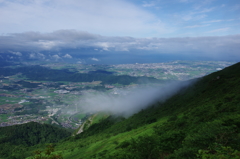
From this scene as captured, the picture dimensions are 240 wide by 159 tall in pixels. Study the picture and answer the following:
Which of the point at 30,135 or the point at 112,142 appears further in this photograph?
the point at 30,135

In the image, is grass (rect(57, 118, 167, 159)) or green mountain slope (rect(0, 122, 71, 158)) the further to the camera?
green mountain slope (rect(0, 122, 71, 158))

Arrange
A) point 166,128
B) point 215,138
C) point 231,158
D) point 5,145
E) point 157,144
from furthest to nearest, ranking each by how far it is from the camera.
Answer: point 5,145 < point 166,128 < point 157,144 < point 215,138 < point 231,158

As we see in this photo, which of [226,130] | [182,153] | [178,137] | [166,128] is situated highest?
[226,130]

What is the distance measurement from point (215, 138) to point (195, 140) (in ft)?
10.1

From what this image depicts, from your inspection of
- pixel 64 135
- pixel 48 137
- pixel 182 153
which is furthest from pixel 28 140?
pixel 182 153

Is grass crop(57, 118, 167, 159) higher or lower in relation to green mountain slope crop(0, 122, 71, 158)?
higher

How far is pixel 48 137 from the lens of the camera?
15362cm

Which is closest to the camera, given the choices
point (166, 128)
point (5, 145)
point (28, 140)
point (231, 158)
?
point (231, 158)

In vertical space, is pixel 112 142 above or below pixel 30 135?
above

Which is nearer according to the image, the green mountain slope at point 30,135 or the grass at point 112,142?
the grass at point 112,142

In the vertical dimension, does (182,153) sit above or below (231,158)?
below

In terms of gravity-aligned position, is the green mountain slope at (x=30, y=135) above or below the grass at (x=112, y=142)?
below

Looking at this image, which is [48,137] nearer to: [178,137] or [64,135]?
[64,135]

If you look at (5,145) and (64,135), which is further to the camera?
(64,135)
